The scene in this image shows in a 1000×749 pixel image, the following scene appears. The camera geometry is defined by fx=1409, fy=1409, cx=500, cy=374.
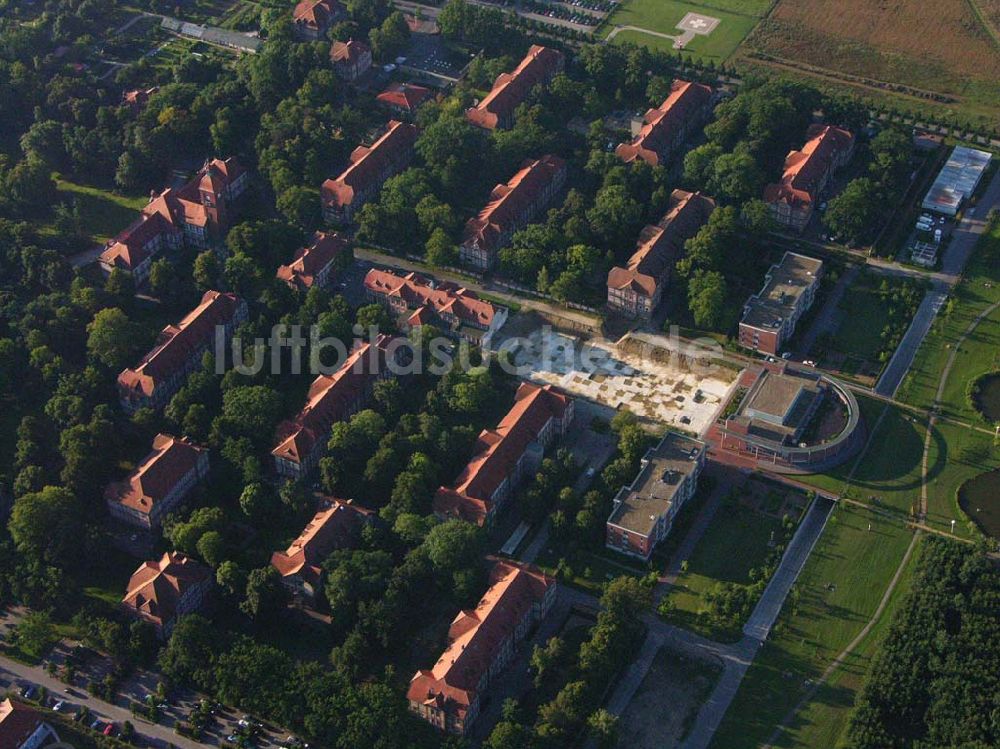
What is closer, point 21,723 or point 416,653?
point 21,723

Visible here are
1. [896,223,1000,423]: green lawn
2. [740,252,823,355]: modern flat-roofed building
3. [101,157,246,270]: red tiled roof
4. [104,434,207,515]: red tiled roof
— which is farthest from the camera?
[101,157,246,270]: red tiled roof

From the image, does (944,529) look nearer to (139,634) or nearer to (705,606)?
(705,606)

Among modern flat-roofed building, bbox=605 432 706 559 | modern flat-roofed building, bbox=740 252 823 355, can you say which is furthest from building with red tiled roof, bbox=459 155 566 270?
modern flat-roofed building, bbox=605 432 706 559

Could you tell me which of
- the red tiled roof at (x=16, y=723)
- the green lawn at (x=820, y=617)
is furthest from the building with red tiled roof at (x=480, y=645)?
the red tiled roof at (x=16, y=723)

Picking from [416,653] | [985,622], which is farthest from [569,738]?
[985,622]

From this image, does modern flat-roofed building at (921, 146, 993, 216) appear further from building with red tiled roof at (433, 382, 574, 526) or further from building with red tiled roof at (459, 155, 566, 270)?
building with red tiled roof at (433, 382, 574, 526)

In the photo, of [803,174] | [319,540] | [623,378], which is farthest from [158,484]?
[803,174]

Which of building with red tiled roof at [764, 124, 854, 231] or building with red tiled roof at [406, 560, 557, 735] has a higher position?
building with red tiled roof at [764, 124, 854, 231]

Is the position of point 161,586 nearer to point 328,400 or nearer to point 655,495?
point 328,400
